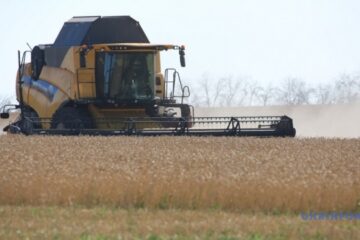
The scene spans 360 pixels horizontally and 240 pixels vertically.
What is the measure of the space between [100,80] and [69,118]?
1.22m

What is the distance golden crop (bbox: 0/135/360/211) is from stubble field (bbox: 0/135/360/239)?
1cm

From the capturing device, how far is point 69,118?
25.9 meters

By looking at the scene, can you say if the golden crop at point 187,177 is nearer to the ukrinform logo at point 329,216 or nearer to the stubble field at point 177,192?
the stubble field at point 177,192

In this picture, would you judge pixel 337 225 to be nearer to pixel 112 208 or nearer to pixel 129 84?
pixel 112 208

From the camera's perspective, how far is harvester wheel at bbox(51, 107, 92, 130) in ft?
84.2

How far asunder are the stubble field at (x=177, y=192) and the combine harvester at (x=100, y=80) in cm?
666

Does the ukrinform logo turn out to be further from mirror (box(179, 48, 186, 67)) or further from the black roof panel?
the black roof panel

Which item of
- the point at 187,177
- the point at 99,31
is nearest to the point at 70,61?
the point at 99,31

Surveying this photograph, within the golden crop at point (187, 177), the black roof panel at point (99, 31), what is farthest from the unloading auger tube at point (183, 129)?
the golden crop at point (187, 177)

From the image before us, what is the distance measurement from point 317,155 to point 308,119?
29339 millimetres

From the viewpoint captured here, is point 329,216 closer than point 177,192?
Yes

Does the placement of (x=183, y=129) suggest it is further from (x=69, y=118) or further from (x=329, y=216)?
(x=329, y=216)

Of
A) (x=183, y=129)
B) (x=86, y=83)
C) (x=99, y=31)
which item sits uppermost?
(x=99, y=31)

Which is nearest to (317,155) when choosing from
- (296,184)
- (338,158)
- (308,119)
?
(338,158)
